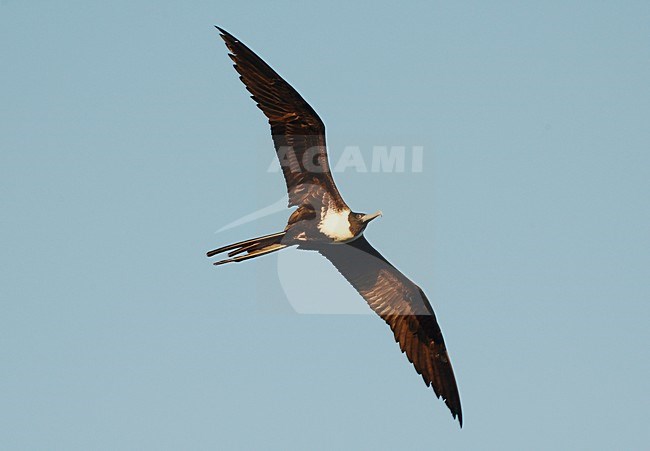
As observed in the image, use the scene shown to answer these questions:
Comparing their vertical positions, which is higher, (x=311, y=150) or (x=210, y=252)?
(x=311, y=150)

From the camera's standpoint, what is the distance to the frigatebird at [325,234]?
14344mm

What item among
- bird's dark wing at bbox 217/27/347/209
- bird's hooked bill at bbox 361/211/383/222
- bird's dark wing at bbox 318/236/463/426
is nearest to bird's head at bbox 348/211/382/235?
bird's hooked bill at bbox 361/211/383/222

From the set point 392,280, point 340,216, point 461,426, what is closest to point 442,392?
point 461,426

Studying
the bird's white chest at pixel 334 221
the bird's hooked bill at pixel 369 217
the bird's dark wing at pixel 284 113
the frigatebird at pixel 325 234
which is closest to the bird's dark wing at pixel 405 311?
the frigatebird at pixel 325 234

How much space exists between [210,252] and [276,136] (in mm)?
1647

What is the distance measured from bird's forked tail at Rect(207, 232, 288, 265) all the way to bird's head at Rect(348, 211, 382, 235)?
0.98m

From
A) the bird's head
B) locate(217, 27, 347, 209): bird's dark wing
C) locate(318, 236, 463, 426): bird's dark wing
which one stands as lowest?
locate(318, 236, 463, 426): bird's dark wing

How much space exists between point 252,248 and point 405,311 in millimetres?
3004

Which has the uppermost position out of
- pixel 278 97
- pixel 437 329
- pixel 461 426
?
pixel 278 97

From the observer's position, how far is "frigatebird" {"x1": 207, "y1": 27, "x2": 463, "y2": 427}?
14.3 m

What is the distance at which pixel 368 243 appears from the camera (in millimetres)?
15812

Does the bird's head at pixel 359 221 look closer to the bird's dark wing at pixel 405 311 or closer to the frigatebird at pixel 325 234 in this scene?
the frigatebird at pixel 325 234

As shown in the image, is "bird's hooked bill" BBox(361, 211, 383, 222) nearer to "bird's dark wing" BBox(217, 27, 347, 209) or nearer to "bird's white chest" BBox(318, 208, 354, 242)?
"bird's white chest" BBox(318, 208, 354, 242)

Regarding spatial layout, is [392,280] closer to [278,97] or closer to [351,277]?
[351,277]
